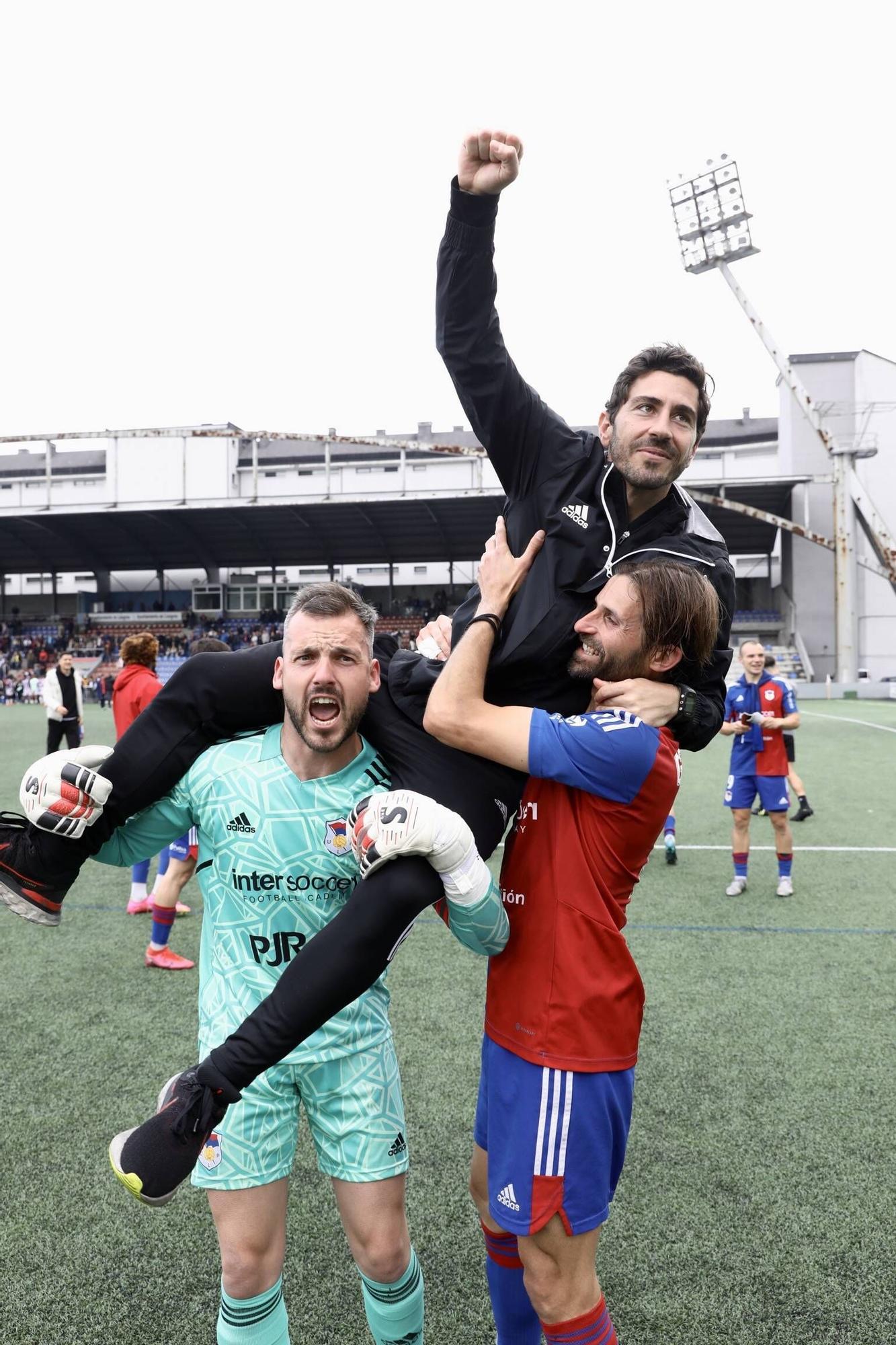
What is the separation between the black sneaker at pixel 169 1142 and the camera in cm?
199

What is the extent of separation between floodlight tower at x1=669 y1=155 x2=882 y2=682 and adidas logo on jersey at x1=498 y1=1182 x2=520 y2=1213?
3713 cm

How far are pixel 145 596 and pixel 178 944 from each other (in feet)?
158

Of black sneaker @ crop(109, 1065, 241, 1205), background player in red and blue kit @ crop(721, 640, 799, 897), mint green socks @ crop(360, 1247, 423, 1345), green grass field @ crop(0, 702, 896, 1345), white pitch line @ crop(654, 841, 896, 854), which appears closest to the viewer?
black sneaker @ crop(109, 1065, 241, 1205)

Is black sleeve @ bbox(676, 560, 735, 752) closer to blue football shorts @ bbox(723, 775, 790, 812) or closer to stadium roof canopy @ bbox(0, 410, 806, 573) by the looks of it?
blue football shorts @ bbox(723, 775, 790, 812)

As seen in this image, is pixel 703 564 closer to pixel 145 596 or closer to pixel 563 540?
pixel 563 540

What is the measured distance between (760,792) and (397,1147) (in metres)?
6.59

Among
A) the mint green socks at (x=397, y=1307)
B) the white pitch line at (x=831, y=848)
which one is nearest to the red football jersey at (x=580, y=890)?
the mint green socks at (x=397, y=1307)

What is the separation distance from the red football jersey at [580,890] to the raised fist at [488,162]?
1.41m

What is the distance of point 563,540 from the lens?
8.93ft

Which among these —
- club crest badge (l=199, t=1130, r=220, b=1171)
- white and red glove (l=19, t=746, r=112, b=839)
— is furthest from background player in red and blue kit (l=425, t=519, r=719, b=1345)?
white and red glove (l=19, t=746, r=112, b=839)

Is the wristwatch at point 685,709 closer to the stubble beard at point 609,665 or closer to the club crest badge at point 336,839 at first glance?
the stubble beard at point 609,665

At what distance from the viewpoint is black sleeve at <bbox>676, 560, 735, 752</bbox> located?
268 cm

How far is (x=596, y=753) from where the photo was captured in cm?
235

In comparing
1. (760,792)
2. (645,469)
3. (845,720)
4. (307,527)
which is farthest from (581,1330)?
(307,527)
